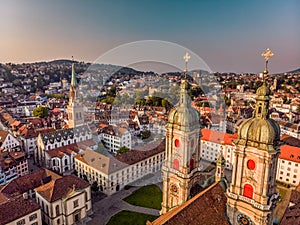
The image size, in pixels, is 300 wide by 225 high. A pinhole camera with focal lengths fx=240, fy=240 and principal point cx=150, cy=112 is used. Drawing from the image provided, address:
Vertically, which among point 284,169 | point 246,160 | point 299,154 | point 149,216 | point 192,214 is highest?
point 246,160

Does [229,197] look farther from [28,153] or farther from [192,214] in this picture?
[28,153]

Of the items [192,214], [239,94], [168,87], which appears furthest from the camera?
[239,94]

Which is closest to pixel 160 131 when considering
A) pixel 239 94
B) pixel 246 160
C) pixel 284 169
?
pixel 284 169

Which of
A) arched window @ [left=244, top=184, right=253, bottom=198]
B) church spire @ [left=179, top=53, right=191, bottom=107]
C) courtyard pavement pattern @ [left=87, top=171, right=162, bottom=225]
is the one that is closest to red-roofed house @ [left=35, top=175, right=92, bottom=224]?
courtyard pavement pattern @ [left=87, top=171, right=162, bottom=225]

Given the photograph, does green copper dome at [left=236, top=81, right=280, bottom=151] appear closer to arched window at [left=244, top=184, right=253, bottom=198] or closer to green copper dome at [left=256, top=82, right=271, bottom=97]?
green copper dome at [left=256, top=82, right=271, bottom=97]

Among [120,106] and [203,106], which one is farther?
[203,106]

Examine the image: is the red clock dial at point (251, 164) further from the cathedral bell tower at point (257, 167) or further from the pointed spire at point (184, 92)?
the pointed spire at point (184, 92)

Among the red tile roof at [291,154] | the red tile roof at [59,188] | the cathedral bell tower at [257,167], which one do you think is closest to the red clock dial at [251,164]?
the cathedral bell tower at [257,167]
